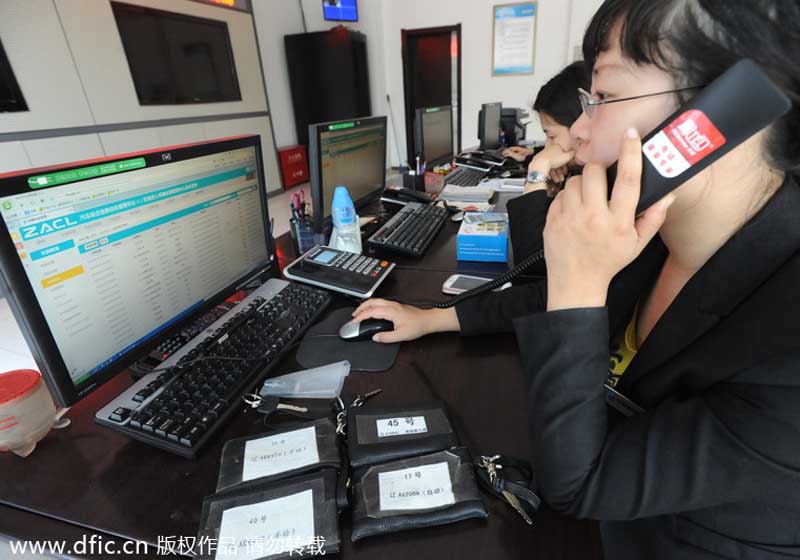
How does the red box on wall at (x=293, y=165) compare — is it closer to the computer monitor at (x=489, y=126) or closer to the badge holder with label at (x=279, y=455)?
the computer monitor at (x=489, y=126)

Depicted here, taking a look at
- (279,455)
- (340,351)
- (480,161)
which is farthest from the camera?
(480,161)

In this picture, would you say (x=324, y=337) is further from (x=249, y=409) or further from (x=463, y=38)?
(x=463, y=38)

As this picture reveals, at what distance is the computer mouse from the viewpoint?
850 mm

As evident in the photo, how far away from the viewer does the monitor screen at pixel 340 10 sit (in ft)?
17.6

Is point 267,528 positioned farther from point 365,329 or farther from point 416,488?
point 365,329

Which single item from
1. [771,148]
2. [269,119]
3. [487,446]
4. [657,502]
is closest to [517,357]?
[487,446]

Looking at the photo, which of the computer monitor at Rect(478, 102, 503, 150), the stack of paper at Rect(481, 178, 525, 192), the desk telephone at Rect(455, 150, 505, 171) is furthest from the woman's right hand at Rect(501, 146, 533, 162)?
the stack of paper at Rect(481, 178, 525, 192)

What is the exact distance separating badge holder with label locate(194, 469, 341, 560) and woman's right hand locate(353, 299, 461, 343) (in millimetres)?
355

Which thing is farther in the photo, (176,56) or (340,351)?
(176,56)

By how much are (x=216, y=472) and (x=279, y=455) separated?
3.6 inches

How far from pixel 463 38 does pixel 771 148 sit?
20.1ft

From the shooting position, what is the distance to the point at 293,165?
5191 mm

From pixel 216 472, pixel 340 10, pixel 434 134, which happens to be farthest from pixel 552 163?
pixel 340 10

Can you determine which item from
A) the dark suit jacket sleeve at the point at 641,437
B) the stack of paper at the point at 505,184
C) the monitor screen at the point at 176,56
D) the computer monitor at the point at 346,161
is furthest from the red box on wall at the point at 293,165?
the dark suit jacket sleeve at the point at 641,437
